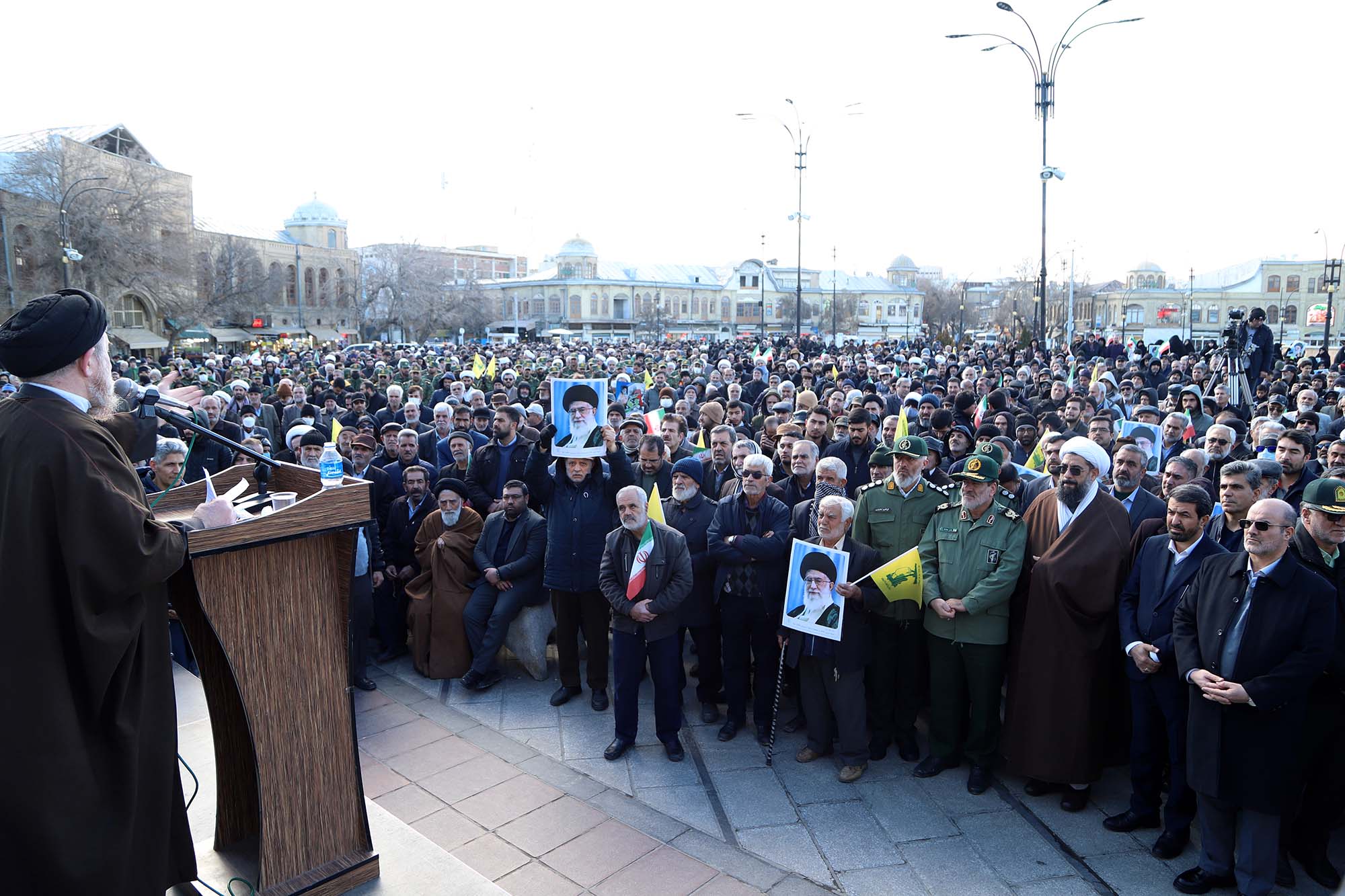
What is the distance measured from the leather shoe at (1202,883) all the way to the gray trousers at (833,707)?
1.71 metres

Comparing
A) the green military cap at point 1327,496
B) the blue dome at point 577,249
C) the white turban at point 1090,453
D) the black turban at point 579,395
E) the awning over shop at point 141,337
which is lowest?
the green military cap at point 1327,496

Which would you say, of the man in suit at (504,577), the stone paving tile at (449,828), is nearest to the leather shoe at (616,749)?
the stone paving tile at (449,828)

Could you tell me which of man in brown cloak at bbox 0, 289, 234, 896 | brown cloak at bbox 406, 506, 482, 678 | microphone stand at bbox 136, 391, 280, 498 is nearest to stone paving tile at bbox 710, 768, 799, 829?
brown cloak at bbox 406, 506, 482, 678

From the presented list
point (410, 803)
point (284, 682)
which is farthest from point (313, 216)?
point (284, 682)

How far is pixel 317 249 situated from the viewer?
79938 millimetres

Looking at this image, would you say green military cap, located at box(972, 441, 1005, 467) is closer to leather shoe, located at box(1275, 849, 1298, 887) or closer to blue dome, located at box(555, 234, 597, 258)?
leather shoe, located at box(1275, 849, 1298, 887)

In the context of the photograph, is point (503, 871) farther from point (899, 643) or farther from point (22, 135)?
point (22, 135)

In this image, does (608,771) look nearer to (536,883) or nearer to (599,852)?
(599,852)

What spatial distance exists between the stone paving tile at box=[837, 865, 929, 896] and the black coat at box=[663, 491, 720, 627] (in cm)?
211

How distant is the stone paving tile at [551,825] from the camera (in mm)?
4348

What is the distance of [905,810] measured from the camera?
189 inches

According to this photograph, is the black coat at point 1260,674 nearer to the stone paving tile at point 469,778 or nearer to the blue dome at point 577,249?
the stone paving tile at point 469,778

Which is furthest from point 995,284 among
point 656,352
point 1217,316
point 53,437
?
point 53,437

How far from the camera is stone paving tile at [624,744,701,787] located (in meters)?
5.11
